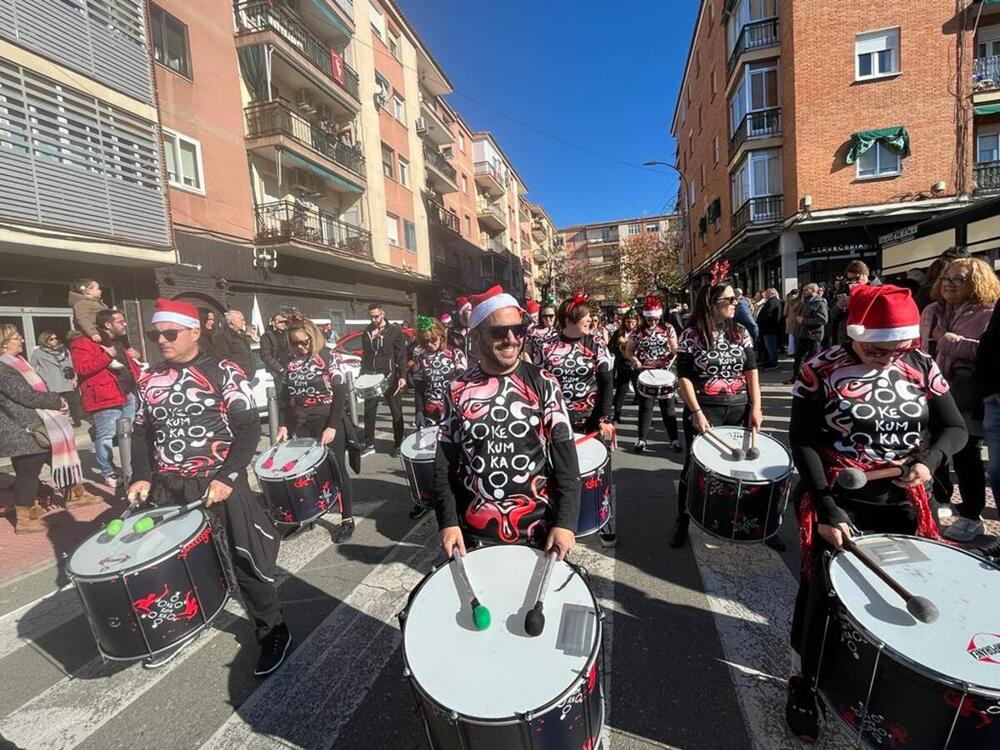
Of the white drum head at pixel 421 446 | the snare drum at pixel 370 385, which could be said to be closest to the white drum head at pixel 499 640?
the white drum head at pixel 421 446

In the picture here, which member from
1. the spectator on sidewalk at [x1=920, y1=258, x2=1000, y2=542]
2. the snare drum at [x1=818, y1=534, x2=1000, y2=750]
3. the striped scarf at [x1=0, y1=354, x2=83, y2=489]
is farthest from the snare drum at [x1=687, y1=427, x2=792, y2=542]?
the striped scarf at [x1=0, y1=354, x2=83, y2=489]

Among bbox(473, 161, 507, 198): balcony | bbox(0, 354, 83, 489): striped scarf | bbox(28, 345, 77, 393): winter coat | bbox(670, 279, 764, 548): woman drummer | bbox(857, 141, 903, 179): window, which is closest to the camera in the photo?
bbox(670, 279, 764, 548): woman drummer

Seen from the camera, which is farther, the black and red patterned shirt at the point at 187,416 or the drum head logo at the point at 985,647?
the black and red patterned shirt at the point at 187,416

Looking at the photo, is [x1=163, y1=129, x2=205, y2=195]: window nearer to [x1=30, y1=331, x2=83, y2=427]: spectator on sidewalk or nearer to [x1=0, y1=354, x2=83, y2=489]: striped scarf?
[x1=30, y1=331, x2=83, y2=427]: spectator on sidewalk

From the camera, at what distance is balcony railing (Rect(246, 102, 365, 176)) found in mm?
14867

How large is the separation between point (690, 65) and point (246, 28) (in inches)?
1070

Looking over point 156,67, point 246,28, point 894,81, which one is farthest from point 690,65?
point 156,67

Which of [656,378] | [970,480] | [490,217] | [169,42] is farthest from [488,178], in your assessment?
[970,480]

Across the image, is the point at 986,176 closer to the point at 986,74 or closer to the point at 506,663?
the point at 986,74

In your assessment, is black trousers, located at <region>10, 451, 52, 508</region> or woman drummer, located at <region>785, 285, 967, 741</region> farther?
black trousers, located at <region>10, 451, 52, 508</region>

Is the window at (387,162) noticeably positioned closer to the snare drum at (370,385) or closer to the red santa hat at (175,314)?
the snare drum at (370,385)

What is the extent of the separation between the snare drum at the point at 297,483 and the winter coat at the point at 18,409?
2643 millimetres

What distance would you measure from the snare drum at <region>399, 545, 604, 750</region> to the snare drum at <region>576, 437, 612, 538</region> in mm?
1535

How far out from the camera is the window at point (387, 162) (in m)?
22.7
